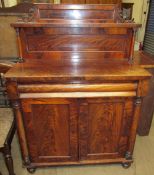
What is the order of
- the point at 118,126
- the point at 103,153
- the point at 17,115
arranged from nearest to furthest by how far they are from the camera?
the point at 17,115 < the point at 118,126 < the point at 103,153

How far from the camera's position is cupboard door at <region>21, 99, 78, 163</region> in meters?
1.26

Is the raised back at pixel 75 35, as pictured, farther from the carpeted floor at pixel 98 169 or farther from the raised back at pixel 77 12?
the carpeted floor at pixel 98 169

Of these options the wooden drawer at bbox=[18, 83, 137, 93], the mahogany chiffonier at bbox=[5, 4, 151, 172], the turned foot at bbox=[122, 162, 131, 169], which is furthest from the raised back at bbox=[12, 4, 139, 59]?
the turned foot at bbox=[122, 162, 131, 169]

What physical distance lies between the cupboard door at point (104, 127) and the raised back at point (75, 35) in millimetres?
382

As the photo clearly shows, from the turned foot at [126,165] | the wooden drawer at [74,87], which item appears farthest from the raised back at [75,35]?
the turned foot at [126,165]

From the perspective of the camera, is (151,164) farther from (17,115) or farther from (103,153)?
(17,115)

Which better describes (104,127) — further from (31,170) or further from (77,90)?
(31,170)

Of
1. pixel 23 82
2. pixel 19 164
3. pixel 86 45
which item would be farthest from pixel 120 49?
pixel 19 164

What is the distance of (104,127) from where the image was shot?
1.37m

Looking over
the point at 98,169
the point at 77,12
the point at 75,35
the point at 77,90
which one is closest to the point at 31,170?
the point at 98,169

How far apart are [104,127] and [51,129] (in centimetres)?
40

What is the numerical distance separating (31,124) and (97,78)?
583 mm

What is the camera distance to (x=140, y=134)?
6.58ft

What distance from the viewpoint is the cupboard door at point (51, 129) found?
1259mm
